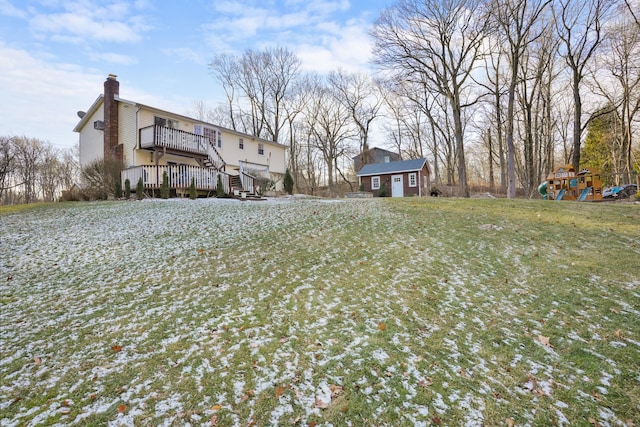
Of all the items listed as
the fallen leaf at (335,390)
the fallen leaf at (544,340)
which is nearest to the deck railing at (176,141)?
the fallen leaf at (335,390)

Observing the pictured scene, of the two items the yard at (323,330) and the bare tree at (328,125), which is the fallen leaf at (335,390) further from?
the bare tree at (328,125)

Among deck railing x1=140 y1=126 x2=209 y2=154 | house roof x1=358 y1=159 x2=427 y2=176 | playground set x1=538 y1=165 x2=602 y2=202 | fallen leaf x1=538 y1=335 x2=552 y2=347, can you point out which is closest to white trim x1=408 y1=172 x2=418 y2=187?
house roof x1=358 y1=159 x2=427 y2=176

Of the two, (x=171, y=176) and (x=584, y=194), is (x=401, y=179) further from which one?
(x=171, y=176)

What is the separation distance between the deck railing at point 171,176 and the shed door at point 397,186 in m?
17.5

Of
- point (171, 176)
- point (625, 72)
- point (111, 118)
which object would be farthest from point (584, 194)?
point (111, 118)

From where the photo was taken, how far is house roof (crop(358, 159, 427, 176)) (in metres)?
26.9

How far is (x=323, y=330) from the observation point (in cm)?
362

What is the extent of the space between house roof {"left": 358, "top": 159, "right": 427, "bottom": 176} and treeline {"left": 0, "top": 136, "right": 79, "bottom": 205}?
3003 centimetres

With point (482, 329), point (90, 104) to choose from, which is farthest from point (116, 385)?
point (90, 104)

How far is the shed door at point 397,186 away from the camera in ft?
90.0

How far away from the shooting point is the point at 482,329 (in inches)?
144

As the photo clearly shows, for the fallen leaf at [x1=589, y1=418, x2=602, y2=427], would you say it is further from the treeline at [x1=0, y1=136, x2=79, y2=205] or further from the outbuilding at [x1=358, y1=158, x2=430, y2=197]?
the treeline at [x1=0, y1=136, x2=79, y2=205]

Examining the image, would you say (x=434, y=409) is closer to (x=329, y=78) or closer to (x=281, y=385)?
(x=281, y=385)

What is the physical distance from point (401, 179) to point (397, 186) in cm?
74
